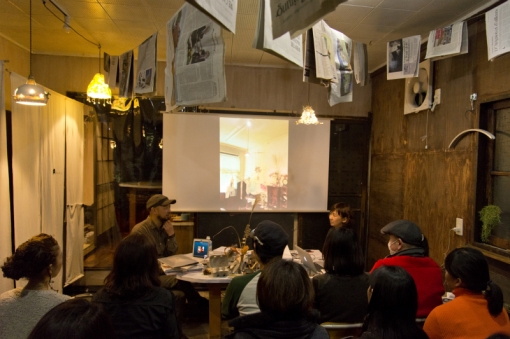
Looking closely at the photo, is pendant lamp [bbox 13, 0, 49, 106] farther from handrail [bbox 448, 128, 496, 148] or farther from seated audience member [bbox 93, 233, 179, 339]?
handrail [bbox 448, 128, 496, 148]

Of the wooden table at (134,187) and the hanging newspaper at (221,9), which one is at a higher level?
the hanging newspaper at (221,9)

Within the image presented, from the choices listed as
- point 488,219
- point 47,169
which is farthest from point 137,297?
point 488,219

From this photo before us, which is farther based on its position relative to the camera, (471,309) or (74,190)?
(74,190)

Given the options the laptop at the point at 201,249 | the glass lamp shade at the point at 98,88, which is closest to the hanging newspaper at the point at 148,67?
the glass lamp shade at the point at 98,88

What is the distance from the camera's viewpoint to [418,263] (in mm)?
1955

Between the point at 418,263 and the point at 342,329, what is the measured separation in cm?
67

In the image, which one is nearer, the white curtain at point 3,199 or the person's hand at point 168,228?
A: the white curtain at point 3,199

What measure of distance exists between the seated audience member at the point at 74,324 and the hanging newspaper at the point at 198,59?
45.0 inches

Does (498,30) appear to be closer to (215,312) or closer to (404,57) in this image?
(404,57)

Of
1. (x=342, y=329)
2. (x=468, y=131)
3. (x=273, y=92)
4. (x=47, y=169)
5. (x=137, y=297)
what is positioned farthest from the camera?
(x=273, y=92)

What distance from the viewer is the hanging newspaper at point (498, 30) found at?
6.92 ft

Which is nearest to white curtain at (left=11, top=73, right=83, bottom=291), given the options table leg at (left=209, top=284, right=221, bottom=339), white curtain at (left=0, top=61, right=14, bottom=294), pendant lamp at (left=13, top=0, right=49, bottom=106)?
white curtain at (left=0, top=61, right=14, bottom=294)

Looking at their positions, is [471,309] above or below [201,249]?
above

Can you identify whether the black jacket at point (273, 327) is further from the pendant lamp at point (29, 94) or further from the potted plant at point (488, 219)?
the pendant lamp at point (29, 94)
